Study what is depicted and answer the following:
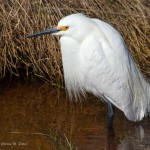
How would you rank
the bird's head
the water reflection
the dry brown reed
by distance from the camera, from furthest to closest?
the dry brown reed → the water reflection → the bird's head

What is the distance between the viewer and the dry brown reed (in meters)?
5.91

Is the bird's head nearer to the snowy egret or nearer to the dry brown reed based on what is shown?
the snowy egret

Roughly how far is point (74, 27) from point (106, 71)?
1.65 feet

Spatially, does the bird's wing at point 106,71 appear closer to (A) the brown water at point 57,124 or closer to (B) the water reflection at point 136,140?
(B) the water reflection at point 136,140

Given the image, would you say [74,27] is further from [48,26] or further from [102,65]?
[48,26]

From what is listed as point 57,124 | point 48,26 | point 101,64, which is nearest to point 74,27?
point 101,64

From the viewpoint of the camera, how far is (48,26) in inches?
233

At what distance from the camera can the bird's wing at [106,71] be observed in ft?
15.0

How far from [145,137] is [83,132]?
59 centimetres

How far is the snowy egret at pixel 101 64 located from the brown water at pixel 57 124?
0.62ft

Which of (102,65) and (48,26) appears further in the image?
(48,26)

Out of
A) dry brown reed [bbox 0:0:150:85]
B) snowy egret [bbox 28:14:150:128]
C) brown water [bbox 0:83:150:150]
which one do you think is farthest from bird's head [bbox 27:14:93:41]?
dry brown reed [bbox 0:0:150:85]

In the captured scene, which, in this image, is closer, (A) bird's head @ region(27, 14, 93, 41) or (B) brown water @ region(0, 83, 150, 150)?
(A) bird's head @ region(27, 14, 93, 41)

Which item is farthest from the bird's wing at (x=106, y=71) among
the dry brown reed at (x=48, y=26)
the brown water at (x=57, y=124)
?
the dry brown reed at (x=48, y=26)
